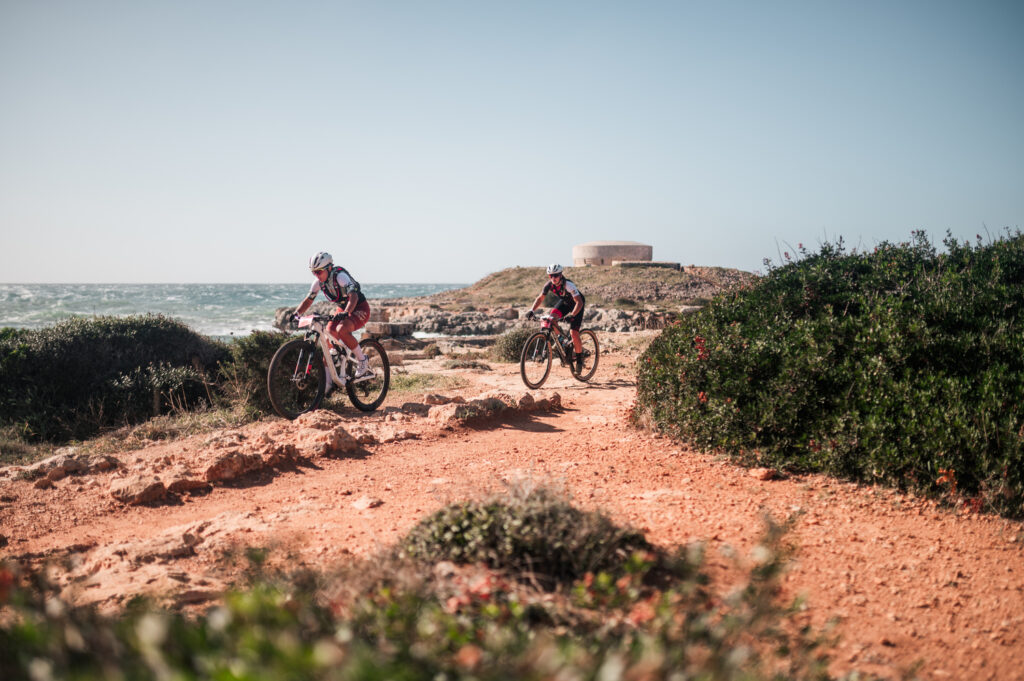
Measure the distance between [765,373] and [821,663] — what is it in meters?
4.13

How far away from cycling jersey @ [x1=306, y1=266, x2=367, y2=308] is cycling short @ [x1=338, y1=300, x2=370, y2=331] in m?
0.22

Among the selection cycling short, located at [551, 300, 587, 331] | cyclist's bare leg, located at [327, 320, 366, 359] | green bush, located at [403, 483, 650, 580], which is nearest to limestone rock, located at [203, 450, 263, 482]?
cyclist's bare leg, located at [327, 320, 366, 359]

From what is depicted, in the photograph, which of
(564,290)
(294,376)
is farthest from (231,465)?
(564,290)

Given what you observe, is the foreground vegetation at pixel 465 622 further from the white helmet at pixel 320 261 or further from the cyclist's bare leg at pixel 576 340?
the cyclist's bare leg at pixel 576 340

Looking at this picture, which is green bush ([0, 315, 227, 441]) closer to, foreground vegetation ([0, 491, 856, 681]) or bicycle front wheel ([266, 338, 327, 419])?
bicycle front wheel ([266, 338, 327, 419])

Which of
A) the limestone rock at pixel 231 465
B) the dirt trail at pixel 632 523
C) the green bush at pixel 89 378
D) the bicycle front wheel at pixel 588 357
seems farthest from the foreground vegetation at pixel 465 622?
the bicycle front wheel at pixel 588 357

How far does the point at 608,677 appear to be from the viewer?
1.40 metres

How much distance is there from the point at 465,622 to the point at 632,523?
86.2 inches

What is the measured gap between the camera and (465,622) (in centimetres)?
232

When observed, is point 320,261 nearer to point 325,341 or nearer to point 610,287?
point 325,341

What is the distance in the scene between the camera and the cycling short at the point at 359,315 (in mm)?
8539

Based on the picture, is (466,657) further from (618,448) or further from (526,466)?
(618,448)

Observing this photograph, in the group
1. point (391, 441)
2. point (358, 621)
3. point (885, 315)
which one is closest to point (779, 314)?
point (885, 315)

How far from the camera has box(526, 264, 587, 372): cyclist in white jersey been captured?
36.4 feet
